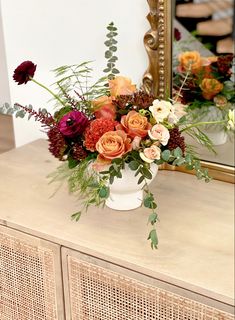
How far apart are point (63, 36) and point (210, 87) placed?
23.9 inches

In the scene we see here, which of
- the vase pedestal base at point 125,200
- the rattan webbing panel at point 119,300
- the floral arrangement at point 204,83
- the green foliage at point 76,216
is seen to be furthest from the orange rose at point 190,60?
the rattan webbing panel at point 119,300

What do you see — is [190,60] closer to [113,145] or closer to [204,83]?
[204,83]

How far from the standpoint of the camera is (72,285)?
1270 millimetres

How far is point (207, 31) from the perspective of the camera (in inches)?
54.3

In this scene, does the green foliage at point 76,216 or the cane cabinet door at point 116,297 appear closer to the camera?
the cane cabinet door at point 116,297

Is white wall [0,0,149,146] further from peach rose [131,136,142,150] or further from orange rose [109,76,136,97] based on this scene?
peach rose [131,136,142,150]

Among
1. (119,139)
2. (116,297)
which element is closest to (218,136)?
(119,139)

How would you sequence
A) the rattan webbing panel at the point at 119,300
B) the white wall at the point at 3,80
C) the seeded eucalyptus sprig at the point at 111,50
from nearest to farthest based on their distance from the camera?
the rattan webbing panel at the point at 119,300
the seeded eucalyptus sprig at the point at 111,50
the white wall at the point at 3,80

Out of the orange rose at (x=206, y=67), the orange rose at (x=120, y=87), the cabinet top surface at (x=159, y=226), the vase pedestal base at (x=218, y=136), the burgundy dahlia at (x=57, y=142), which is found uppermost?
the orange rose at (x=206, y=67)

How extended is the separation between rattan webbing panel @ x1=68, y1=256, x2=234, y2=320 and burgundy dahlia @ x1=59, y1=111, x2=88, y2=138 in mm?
308

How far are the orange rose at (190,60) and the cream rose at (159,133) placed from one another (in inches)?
13.5

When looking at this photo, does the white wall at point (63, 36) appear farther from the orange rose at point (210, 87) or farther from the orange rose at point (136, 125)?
the orange rose at point (136, 125)

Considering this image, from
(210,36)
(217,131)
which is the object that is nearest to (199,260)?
(217,131)

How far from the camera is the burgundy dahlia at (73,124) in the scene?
3.94ft
